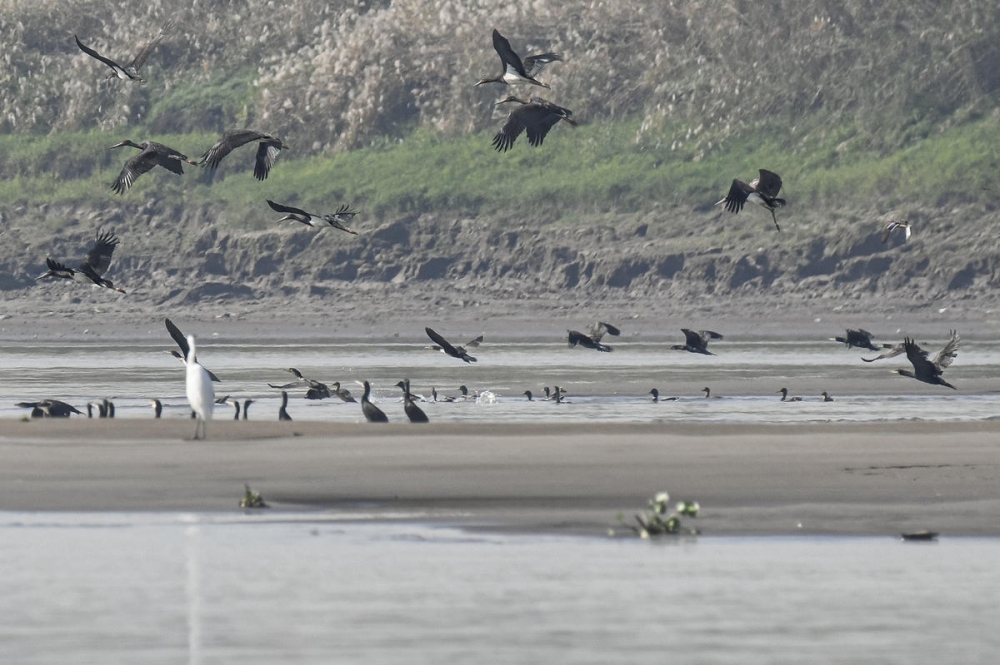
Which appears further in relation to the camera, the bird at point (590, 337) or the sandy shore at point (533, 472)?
the bird at point (590, 337)

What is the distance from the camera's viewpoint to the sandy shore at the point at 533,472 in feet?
48.2

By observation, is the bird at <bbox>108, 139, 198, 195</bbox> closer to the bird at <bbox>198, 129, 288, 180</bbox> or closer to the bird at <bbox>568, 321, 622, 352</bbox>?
the bird at <bbox>198, 129, 288, 180</bbox>

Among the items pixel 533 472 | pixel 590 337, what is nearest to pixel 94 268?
pixel 533 472

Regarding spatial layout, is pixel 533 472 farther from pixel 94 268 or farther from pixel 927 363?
pixel 927 363

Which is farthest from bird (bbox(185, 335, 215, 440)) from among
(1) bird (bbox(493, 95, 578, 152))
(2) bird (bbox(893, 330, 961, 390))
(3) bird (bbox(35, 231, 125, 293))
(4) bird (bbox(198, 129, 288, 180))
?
(2) bird (bbox(893, 330, 961, 390))

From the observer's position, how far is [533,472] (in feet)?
53.8

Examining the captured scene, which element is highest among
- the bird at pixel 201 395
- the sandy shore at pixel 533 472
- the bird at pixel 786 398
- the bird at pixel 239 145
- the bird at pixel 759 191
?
the bird at pixel 239 145

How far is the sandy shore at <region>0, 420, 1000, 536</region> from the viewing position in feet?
48.2

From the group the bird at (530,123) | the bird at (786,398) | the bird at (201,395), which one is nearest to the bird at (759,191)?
the bird at (530,123)

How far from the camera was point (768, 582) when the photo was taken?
40.0 ft

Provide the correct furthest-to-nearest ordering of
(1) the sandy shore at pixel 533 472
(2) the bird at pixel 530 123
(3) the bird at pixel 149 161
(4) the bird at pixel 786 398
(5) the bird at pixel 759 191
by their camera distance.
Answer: (4) the bird at pixel 786 398 < (3) the bird at pixel 149 161 < (2) the bird at pixel 530 123 < (5) the bird at pixel 759 191 < (1) the sandy shore at pixel 533 472

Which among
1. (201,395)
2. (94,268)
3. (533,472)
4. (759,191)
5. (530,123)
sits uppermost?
(530,123)

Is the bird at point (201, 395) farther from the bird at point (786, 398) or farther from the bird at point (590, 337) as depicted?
the bird at point (590, 337)

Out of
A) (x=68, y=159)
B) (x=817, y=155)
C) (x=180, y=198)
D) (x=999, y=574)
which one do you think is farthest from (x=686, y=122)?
(x=999, y=574)
